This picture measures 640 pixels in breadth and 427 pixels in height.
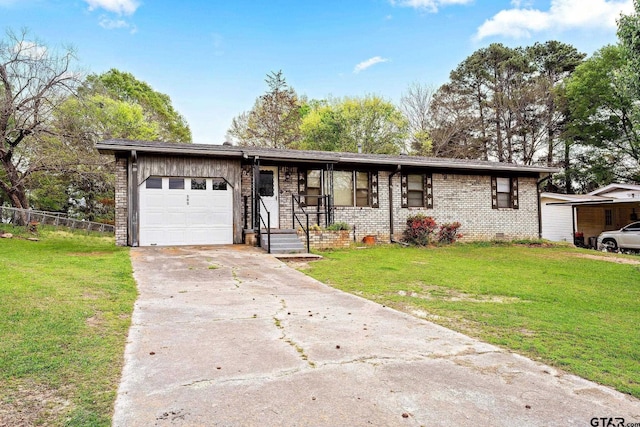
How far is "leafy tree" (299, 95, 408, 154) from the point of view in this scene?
2627 cm

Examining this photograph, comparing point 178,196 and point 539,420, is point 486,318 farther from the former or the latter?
point 178,196

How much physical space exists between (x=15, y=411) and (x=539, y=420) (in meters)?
2.89

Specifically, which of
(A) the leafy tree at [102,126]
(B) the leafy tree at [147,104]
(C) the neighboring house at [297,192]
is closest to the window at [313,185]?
(C) the neighboring house at [297,192]

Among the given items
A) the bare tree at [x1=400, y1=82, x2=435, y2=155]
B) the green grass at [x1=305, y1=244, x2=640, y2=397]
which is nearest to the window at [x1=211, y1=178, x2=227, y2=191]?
the green grass at [x1=305, y1=244, x2=640, y2=397]

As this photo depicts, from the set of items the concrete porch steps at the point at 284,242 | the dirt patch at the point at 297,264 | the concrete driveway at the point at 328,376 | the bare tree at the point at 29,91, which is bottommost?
the concrete driveway at the point at 328,376

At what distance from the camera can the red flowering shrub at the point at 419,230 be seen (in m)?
13.6

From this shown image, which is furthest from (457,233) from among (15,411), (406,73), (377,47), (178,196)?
(406,73)

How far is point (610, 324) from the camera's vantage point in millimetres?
4578

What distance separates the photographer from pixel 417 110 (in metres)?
28.9

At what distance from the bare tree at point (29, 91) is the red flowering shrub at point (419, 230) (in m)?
12.8

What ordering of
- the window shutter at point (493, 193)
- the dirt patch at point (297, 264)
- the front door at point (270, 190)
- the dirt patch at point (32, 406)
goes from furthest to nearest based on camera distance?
the window shutter at point (493, 193), the front door at point (270, 190), the dirt patch at point (297, 264), the dirt patch at point (32, 406)

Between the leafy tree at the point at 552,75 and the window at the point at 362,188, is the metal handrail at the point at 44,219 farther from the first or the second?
the leafy tree at the point at 552,75

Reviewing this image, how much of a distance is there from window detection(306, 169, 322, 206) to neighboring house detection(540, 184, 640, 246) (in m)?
12.6

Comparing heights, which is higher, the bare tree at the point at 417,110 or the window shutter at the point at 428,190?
the bare tree at the point at 417,110
